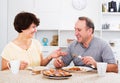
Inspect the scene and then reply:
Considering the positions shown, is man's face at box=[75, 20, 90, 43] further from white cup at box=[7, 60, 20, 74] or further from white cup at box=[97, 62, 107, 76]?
white cup at box=[7, 60, 20, 74]

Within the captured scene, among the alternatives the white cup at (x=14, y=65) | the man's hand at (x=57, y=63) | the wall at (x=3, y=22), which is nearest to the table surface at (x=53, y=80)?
the white cup at (x=14, y=65)

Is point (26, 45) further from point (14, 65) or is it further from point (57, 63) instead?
point (14, 65)

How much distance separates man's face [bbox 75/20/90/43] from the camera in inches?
100

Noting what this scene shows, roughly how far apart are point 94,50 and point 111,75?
1.97 ft

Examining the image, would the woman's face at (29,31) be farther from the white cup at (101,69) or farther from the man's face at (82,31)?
the white cup at (101,69)

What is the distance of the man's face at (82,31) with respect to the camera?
8.36ft

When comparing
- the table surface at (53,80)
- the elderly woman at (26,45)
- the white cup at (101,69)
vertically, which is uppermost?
the elderly woman at (26,45)

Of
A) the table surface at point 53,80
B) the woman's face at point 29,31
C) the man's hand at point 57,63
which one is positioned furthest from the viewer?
the woman's face at point 29,31

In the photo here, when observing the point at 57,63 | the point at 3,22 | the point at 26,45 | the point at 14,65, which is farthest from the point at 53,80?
the point at 3,22

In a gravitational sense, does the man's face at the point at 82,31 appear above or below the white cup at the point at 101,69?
above

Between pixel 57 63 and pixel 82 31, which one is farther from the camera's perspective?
pixel 82 31

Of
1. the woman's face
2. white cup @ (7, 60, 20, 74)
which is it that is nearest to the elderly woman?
the woman's face

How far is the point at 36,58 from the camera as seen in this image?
2.51 metres

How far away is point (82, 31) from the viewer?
101 inches
